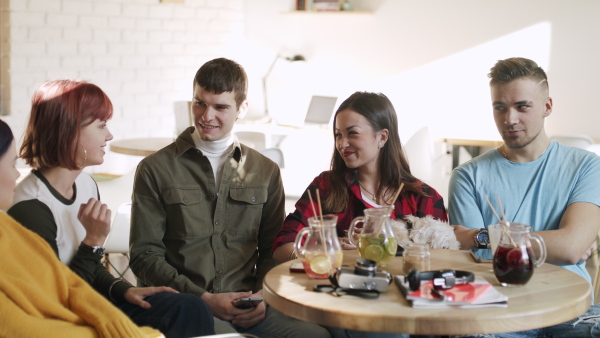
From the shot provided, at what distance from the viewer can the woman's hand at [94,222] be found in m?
2.01

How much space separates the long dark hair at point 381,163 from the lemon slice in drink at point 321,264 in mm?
628

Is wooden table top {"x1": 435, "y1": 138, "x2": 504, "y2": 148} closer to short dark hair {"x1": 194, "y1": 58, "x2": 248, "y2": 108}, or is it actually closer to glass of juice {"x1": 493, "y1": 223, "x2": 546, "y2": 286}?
short dark hair {"x1": 194, "y1": 58, "x2": 248, "y2": 108}

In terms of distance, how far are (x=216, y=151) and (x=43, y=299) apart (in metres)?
0.98

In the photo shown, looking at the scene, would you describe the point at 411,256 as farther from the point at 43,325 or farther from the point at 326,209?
the point at 43,325

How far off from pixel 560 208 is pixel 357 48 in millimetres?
4332

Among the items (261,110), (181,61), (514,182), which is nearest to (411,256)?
(514,182)

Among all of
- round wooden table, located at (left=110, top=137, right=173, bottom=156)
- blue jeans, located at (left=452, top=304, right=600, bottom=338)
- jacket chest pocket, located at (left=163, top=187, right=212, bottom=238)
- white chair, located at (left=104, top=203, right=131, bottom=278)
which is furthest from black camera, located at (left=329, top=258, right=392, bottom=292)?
round wooden table, located at (left=110, top=137, right=173, bottom=156)

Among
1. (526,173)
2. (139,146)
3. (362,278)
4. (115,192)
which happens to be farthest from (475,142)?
(362,278)

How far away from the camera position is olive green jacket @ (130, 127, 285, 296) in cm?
237

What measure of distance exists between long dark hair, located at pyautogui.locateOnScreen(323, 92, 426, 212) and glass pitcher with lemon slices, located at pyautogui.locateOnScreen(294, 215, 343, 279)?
0.60m

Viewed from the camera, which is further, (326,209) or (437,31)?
(437,31)

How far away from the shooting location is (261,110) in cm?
696

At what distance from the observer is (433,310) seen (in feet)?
4.98

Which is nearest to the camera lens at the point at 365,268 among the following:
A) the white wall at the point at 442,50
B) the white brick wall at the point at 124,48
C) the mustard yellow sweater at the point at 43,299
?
the mustard yellow sweater at the point at 43,299
